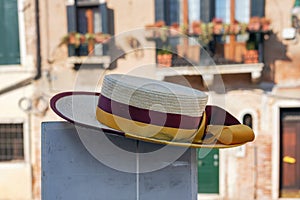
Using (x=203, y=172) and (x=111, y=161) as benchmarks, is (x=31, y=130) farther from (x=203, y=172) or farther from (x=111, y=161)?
(x=111, y=161)

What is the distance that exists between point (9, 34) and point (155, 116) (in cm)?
468

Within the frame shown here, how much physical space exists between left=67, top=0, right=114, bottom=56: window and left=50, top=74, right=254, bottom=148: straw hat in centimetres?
372

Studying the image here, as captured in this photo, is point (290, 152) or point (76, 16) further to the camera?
point (76, 16)

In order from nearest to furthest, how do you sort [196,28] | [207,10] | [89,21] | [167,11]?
[196,28] → [207,10] → [167,11] → [89,21]

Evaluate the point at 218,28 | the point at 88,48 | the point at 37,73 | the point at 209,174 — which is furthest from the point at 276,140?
the point at 37,73

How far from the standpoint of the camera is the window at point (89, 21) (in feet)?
15.7

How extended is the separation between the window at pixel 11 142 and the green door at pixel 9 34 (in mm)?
981

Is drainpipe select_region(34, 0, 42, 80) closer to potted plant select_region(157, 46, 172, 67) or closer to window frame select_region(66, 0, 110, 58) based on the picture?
window frame select_region(66, 0, 110, 58)

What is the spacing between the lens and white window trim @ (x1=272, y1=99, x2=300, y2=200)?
4.62 m

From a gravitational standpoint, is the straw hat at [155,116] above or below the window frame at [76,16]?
below

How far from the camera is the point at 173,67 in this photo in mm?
4387

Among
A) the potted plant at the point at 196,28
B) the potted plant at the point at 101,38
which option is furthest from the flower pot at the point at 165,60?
the potted plant at the point at 101,38

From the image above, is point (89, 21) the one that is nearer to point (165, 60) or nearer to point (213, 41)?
point (165, 60)

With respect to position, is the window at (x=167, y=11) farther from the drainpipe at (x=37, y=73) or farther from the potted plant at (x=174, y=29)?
the drainpipe at (x=37, y=73)
